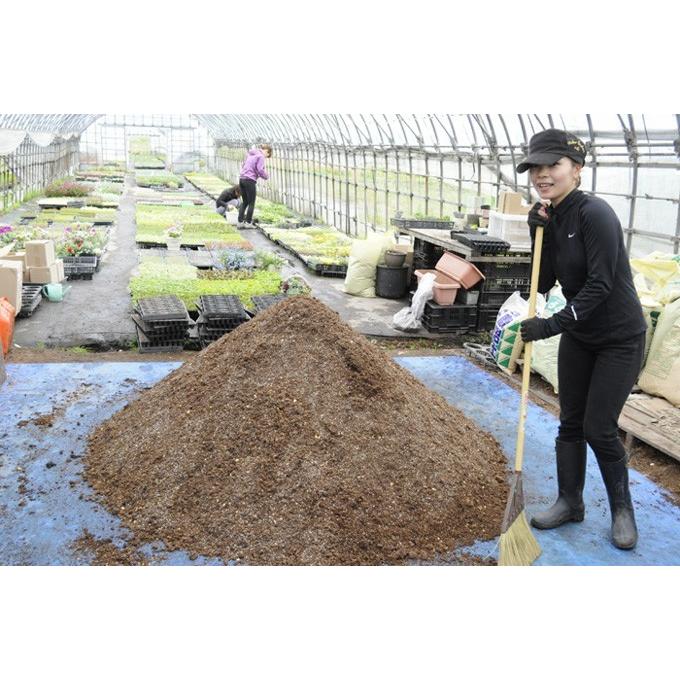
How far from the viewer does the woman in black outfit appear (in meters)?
3.16

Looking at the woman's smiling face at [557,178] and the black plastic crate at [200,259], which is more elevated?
the woman's smiling face at [557,178]

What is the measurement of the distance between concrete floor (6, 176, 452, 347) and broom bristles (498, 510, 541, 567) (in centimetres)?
462

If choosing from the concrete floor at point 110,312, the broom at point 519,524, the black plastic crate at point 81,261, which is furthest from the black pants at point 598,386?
the black plastic crate at point 81,261

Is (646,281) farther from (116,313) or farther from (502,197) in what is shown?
(116,313)

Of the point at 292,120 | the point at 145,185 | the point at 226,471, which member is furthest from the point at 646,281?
the point at 145,185

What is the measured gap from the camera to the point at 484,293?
8062mm

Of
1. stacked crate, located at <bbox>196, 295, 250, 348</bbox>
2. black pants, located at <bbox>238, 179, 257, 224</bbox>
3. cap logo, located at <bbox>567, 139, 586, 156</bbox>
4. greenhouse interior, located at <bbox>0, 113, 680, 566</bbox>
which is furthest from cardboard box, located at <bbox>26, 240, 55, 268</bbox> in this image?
black pants, located at <bbox>238, 179, 257, 224</bbox>

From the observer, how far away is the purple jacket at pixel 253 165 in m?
16.1

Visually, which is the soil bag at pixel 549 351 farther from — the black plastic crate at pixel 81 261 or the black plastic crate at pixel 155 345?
the black plastic crate at pixel 81 261

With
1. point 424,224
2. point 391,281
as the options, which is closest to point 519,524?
point 391,281

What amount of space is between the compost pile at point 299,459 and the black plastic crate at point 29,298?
3.78m

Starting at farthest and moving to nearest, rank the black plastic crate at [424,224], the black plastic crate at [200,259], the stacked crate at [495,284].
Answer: the black plastic crate at [200,259], the black plastic crate at [424,224], the stacked crate at [495,284]

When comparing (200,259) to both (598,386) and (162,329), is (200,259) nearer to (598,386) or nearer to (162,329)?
(162,329)

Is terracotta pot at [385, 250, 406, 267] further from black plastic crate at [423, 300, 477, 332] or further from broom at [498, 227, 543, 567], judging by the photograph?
broom at [498, 227, 543, 567]
